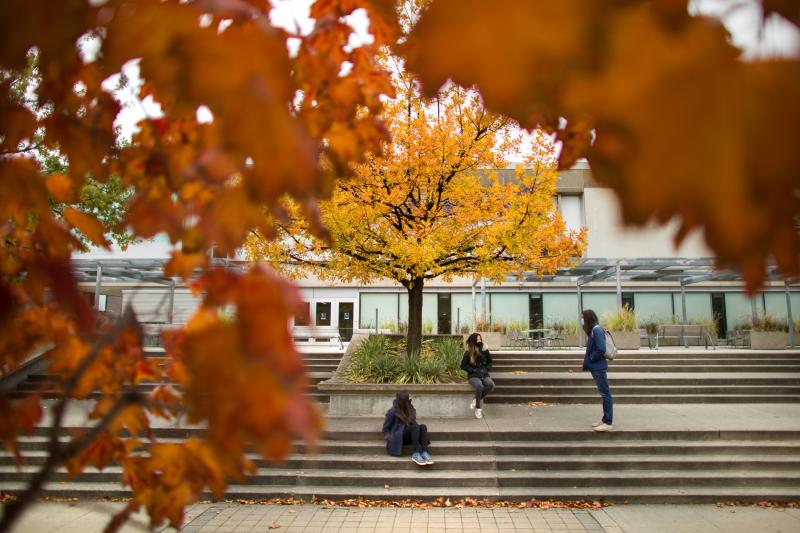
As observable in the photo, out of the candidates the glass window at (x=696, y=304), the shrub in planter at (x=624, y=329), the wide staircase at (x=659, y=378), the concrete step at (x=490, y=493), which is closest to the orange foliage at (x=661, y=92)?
the concrete step at (x=490, y=493)

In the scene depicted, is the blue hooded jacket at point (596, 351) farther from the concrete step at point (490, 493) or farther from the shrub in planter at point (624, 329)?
the shrub in planter at point (624, 329)

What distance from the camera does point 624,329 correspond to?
1584 cm

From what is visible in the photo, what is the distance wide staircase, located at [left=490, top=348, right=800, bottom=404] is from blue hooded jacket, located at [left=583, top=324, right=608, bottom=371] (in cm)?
264

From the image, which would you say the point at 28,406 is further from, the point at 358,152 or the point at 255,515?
the point at 255,515

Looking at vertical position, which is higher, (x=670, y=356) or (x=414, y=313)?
(x=414, y=313)

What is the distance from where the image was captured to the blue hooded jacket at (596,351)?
823cm

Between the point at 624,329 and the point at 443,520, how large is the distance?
1198 centimetres

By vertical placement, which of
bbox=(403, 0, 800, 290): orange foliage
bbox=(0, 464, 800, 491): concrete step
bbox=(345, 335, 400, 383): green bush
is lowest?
bbox=(0, 464, 800, 491): concrete step

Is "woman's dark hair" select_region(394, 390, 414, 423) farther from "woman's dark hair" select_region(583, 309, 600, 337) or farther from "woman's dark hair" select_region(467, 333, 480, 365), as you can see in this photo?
"woman's dark hair" select_region(583, 309, 600, 337)

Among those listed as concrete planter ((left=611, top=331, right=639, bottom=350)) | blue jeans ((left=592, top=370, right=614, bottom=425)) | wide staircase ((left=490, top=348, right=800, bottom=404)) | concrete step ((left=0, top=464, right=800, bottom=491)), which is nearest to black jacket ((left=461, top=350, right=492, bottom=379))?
wide staircase ((left=490, top=348, right=800, bottom=404))

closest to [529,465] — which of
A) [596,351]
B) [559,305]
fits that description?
[596,351]

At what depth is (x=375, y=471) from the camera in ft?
23.7

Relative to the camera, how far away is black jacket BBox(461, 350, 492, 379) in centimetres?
957

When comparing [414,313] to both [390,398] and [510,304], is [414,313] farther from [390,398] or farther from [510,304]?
[510,304]
